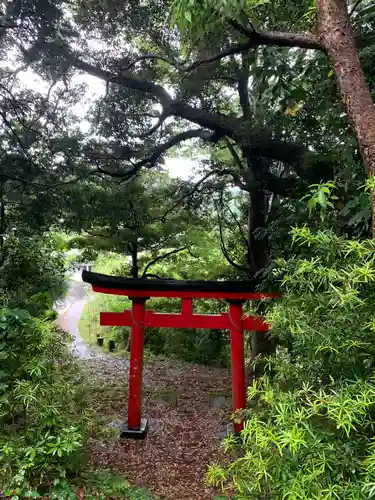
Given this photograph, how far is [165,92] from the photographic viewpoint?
193 inches

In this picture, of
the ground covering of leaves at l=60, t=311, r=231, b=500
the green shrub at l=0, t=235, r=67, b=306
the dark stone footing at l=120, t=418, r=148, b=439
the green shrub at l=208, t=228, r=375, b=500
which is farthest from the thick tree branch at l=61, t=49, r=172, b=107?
the dark stone footing at l=120, t=418, r=148, b=439

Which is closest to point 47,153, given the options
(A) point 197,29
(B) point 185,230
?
(B) point 185,230

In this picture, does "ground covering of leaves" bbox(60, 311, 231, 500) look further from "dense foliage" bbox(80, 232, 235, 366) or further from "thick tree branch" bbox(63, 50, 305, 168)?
"thick tree branch" bbox(63, 50, 305, 168)

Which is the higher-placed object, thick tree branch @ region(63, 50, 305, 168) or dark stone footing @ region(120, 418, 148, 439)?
thick tree branch @ region(63, 50, 305, 168)

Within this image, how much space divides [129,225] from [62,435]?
15.4 ft

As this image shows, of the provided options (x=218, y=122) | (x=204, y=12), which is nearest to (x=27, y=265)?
(x=218, y=122)

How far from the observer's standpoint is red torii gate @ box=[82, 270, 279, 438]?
451 centimetres

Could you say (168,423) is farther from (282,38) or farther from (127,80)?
(282,38)

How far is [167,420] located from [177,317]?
168 cm

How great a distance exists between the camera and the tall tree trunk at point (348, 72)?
178 cm

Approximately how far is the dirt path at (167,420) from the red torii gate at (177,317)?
1.27ft

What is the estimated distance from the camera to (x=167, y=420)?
5379mm

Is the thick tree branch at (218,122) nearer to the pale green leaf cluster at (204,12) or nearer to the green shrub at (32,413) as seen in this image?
the pale green leaf cluster at (204,12)

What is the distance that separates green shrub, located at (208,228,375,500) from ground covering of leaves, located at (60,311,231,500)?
2505 millimetres
